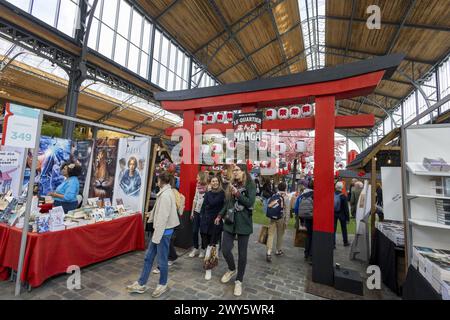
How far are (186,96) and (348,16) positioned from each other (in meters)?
8.01

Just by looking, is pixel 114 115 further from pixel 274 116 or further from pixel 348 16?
pixel 348 16

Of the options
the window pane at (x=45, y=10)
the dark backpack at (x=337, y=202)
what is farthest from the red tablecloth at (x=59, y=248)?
the window pane at (x=45, y=10)

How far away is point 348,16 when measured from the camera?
833cm

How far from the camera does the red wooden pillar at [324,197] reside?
3115mm

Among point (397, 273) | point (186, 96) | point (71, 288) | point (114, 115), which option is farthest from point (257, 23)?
point (71, 288)

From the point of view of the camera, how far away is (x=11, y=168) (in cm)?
363

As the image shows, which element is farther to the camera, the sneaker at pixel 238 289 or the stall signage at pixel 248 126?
the stall signage at pixel 248 126

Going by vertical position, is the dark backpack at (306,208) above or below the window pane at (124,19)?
below

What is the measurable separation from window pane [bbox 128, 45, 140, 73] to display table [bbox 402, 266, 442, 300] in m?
9.56

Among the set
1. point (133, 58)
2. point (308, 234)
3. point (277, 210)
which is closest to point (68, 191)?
point (277, 210)

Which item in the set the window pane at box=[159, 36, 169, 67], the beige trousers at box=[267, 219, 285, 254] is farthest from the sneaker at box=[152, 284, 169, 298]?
the window pane at box=[159, 36, 169, 67]

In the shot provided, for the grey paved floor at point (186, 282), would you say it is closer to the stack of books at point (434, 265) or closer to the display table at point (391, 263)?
the display table at point (391, 263)

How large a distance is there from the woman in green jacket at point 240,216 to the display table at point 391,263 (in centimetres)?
207

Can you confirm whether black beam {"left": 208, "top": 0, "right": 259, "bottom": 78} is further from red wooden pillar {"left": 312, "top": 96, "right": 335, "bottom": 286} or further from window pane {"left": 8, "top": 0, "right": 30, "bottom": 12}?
red wooden pillar {"left": 312, "top": 96, "right": 335, "bottom": 286}
